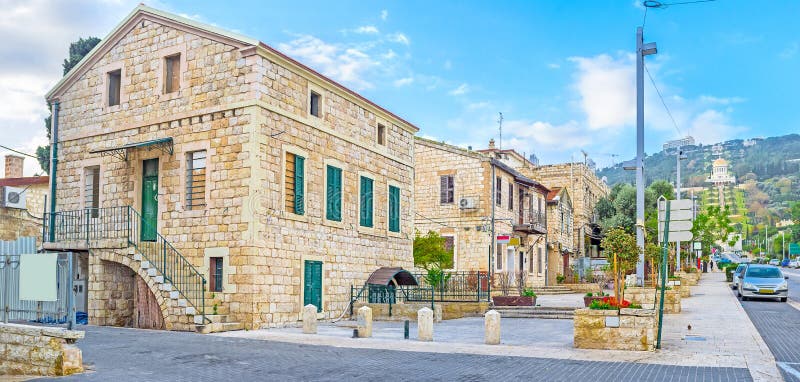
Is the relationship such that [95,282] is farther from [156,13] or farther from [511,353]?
[511,353]

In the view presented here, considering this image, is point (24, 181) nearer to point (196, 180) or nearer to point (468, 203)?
point (196, 180)

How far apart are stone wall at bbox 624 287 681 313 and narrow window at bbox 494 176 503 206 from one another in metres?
13.3

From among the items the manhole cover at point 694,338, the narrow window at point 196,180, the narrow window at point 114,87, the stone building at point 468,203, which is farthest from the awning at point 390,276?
the manhole cover at point 694,338

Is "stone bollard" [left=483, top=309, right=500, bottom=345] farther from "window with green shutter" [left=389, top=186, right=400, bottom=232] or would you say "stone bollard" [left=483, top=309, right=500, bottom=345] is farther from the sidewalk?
"window with green shutter" [left=389, top=186, right=400, bottom=232]

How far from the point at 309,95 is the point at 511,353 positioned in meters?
10.8

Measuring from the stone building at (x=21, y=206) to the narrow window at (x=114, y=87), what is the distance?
8.86 m

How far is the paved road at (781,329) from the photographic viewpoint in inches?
428

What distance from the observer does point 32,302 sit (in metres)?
11.9

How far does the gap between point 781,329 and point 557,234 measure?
85.7 feet

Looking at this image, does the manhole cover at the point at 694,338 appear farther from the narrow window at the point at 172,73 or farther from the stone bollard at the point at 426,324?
the narrow window at the point at 172,73

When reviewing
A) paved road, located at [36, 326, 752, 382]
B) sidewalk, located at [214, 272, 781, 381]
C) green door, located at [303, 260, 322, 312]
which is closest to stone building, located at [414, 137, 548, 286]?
sidewalk, located at [214, 272, 781, 381]

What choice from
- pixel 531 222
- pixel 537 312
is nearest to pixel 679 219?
pixel 537 312

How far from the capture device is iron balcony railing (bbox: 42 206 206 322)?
1758 cm

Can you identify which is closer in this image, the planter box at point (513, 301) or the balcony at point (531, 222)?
the planter box at point (513, 301)
